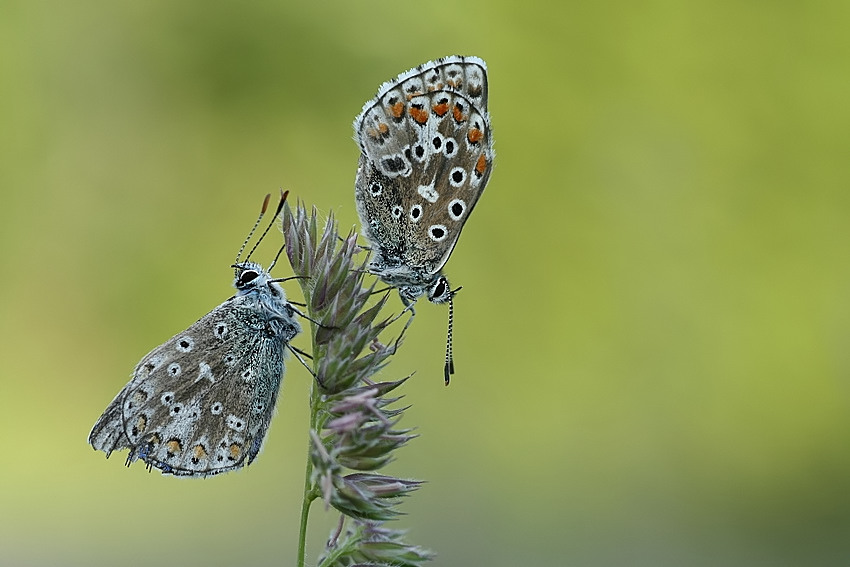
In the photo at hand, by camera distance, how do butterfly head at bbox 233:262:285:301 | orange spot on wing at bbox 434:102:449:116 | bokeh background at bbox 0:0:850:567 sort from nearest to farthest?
butterfly head at bbox 233:262:285:301 < orange spot on wing at bbox 434:102:449:116 < bokeh background at bbox 0:0:850:567

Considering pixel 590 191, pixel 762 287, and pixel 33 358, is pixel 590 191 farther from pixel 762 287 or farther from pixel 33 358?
pixel 33 358


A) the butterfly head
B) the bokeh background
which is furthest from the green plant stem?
the bokeh background

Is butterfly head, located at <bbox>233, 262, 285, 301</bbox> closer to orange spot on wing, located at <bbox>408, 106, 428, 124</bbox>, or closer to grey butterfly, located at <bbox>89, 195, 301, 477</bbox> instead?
grey butterfly, located at <bbox>89, 195, 301, 477</bbox>

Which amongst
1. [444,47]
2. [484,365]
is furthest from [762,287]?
[444,47]

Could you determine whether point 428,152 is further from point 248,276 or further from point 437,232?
point 248,276

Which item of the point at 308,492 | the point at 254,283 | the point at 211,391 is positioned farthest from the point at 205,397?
the point at 308,492

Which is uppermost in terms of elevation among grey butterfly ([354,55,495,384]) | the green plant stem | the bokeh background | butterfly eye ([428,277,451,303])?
the bokeh background
